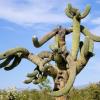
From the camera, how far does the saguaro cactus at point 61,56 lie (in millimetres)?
4676

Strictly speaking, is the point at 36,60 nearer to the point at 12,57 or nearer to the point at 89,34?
the point at 12,57

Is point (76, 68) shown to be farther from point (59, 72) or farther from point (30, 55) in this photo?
point (30, 55)

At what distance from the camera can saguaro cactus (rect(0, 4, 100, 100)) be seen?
15.3 feet

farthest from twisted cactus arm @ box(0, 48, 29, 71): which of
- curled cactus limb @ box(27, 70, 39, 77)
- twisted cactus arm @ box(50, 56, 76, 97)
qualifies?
twisted cactus arm @ box(50, 56, 76, 97)

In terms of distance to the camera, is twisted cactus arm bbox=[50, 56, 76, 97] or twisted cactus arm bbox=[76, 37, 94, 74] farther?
twisted cactus arm bbox=[76, 37, 94, 74]

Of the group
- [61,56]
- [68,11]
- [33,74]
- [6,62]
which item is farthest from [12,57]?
[68,11]

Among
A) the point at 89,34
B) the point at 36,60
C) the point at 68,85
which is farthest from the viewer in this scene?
the point at 89,34

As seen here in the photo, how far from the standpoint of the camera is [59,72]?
15.9ft

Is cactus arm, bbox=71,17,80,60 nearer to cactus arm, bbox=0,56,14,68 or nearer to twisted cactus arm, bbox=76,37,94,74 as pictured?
twisted cactus arm, bbox=76,37,94,74

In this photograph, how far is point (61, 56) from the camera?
4.73 metres

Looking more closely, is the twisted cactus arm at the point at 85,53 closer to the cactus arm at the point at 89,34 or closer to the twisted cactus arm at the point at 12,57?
the cactus arm at the point at 89,34

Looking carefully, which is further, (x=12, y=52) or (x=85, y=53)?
(x=12, y=52)

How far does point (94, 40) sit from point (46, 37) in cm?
52

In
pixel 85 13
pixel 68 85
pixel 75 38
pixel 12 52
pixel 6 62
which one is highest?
pixel 85 13
